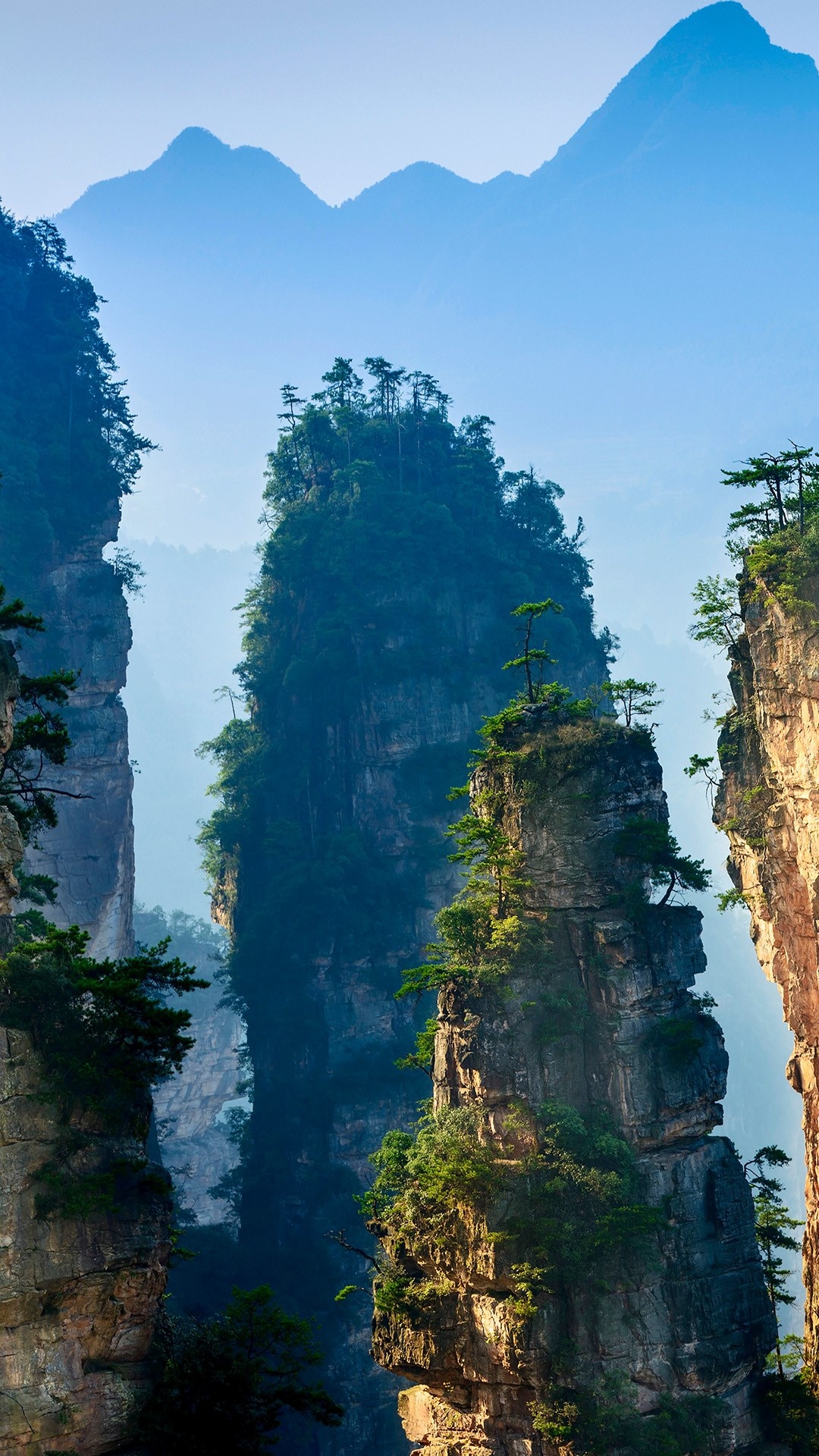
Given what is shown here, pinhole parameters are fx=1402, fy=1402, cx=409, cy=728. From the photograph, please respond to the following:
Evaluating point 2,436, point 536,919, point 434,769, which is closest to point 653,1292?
point 536,919

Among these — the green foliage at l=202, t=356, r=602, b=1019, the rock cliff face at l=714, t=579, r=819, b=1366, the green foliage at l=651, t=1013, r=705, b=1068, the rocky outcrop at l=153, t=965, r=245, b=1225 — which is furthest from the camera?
the rocky outcrop at l=153, t=965, r=245, b=1225

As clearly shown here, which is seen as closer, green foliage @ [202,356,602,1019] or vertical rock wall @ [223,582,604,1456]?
vertical rock wall @ [223,582,604,1456]

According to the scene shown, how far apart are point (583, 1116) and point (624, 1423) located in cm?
691

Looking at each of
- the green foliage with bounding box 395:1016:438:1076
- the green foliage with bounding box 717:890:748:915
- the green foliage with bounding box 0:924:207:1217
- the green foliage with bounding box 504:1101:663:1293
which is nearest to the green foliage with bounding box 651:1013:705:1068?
the green foliage with bounding box 504:1101:663:1293

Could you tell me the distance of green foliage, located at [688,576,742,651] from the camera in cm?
3678

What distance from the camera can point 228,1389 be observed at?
2753 centimetres

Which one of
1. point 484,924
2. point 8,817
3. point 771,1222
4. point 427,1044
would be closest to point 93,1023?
point 8,817

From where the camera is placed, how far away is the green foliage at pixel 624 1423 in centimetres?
3172

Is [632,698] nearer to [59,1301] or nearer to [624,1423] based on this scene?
[624,1423]

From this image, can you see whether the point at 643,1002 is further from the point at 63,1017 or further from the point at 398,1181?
the point at 63,1017

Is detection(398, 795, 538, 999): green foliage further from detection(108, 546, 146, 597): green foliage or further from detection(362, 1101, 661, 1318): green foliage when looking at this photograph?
detection(108, 546, 146, 597): green foliage

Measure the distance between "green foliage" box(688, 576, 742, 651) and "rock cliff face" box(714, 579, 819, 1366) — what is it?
359 mm

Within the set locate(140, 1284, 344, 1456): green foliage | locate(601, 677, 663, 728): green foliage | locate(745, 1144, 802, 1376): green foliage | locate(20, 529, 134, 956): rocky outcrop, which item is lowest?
locate(140, 1284, 344, 1456): green foliage

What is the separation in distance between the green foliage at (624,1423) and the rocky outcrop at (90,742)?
29976 millimetres
